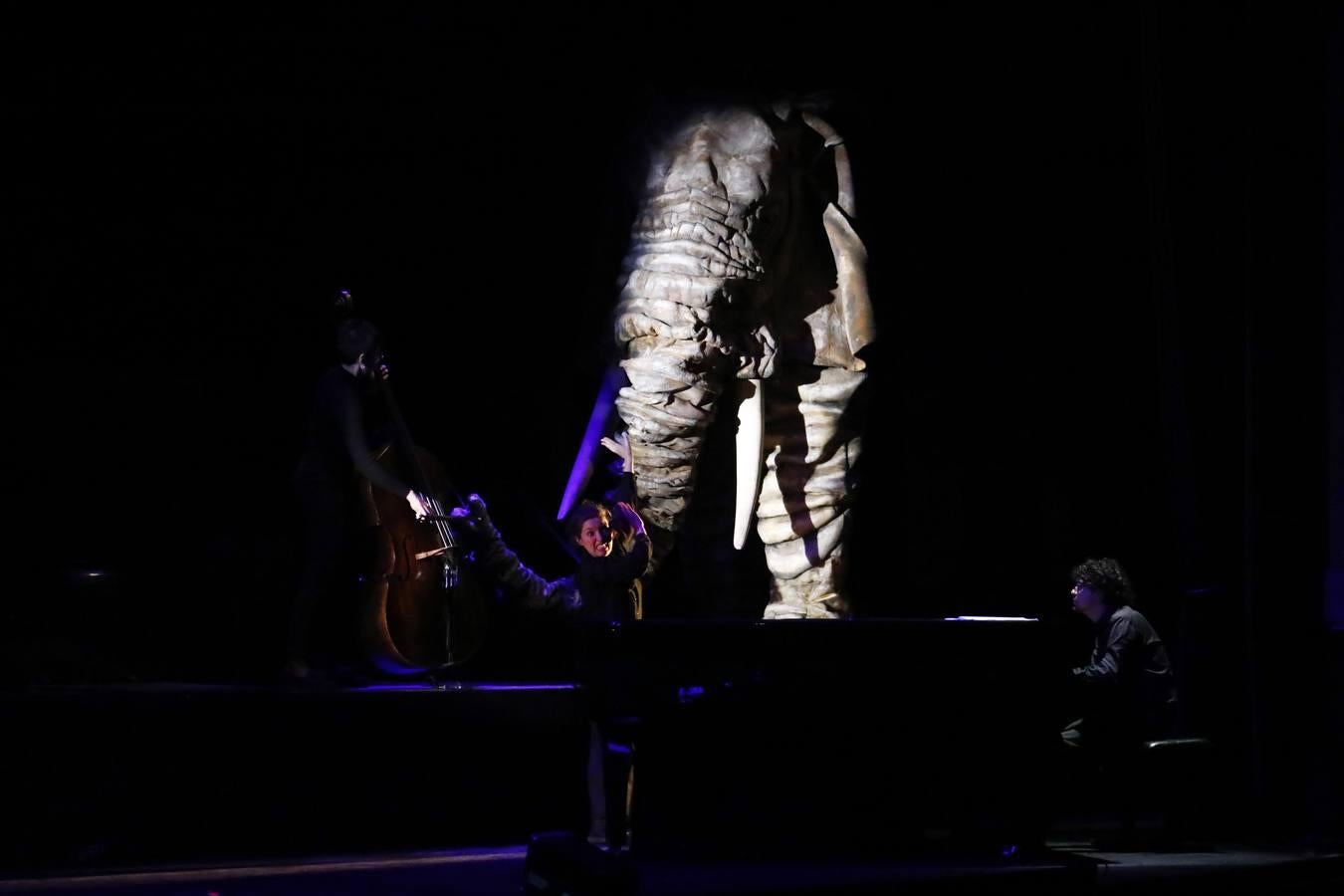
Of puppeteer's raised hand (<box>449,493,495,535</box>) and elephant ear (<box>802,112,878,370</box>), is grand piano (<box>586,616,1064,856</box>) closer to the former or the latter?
puppeteer's raised hand (<box>449,493,495,535</box>)

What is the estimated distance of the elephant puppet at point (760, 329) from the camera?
523 centimetres

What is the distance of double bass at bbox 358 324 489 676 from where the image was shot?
4.71 meters

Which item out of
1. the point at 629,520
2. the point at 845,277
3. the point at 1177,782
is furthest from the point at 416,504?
the point at 1177,782

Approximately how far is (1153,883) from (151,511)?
2863mm

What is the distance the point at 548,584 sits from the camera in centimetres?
518

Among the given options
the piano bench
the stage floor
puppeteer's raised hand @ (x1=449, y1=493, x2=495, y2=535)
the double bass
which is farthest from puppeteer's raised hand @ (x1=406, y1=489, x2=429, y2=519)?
the piano bench

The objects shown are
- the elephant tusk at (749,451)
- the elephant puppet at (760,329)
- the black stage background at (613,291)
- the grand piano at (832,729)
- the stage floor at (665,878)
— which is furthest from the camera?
the elephant tusk at (749,451)

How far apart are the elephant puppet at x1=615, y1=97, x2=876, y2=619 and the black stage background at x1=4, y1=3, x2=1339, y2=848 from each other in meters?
0.18

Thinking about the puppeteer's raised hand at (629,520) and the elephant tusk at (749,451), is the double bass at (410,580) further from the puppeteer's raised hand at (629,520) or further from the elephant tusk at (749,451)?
the elephant tusk at (749,451)

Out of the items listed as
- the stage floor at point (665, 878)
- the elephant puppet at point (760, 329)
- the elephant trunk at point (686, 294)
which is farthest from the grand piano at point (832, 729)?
the elephant trunk at point (686, 294)

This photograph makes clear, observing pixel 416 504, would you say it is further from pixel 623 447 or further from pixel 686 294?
pixel 686 294

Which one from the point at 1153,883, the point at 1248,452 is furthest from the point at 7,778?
the point at 1248,452

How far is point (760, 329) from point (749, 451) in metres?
0.37

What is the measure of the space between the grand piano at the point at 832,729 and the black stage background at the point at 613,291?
141 centimetres
